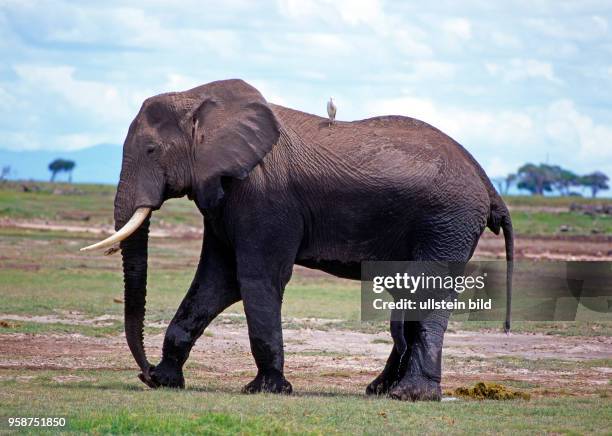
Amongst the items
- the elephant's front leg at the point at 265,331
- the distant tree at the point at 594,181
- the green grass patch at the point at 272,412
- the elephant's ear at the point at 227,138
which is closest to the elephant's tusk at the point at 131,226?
the elephant's ear at the point at 227,138

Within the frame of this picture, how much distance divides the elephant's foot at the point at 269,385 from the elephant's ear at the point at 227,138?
1.96 metres

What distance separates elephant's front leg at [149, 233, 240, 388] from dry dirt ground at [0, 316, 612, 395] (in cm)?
117

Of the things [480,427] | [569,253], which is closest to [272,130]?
[480,427]

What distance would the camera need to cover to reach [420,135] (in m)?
14.4

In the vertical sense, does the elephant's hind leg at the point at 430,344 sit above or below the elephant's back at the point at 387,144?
below

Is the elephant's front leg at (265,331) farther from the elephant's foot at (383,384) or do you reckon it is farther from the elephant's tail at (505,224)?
the elephant's tail at (505,224)

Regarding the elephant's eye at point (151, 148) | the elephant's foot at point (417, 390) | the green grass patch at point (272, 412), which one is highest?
the elephant's eye at point (151, 148)

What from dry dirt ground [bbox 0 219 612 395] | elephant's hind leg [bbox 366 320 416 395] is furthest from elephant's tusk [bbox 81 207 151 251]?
elephant's hind leg [bbox 366 320 416 395]

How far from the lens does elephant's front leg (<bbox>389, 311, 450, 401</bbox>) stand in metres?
13.6

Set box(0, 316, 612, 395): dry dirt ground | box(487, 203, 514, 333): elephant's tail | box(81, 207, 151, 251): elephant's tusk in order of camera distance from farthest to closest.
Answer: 1. box(0, 316, 612, 395): dry dirt ground
2. box(487, 203, 514, 333): elephant's tail
3. box(81, 207, 151, 251): elephant's tusk

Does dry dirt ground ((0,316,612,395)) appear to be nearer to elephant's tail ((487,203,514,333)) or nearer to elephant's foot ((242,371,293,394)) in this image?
elephant's foot ((242,371,293,394))

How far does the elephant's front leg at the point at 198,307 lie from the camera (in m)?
14.0

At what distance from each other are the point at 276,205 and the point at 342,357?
196 inches

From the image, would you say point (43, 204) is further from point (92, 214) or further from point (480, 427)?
point (480, 427)
